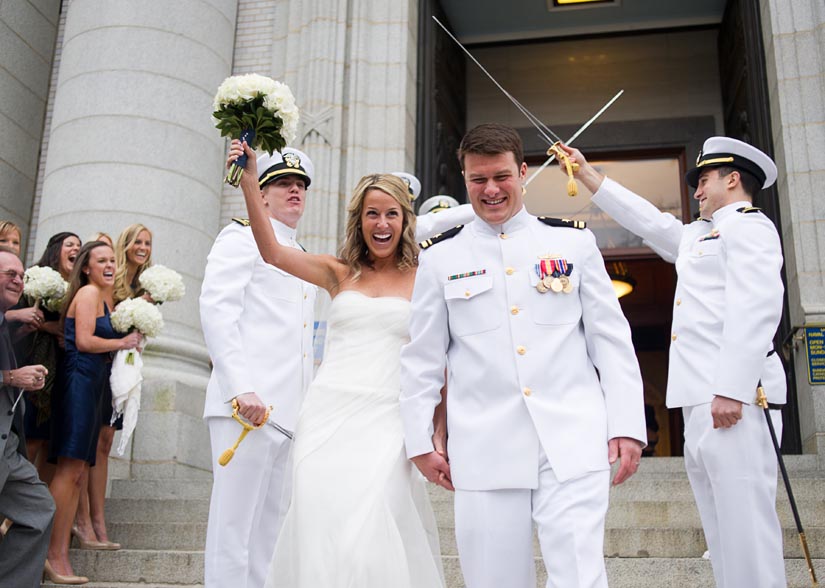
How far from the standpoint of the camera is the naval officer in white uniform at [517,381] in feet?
10.6

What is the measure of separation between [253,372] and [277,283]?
1.62 ft

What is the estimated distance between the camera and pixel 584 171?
479 cm

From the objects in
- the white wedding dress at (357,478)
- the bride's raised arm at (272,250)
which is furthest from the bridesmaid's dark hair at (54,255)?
the white wedding dress at (357,478)

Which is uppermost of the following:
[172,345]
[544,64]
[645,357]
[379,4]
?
[544,64]

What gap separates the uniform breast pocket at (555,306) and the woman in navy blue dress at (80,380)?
3.70 metres

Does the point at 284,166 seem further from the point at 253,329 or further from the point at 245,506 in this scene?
the point at 245,506

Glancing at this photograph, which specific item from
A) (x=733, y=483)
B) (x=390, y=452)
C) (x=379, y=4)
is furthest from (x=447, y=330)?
(x=379, y=4)

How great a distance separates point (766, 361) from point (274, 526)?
2.50 meters

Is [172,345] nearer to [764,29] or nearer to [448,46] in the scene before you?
[448,46]

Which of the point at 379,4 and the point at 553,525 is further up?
the point at 379,4

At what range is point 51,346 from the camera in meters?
6.42

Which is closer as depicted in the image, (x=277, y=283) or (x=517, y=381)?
(x=517, y=381)

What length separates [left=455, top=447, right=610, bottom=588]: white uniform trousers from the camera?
3.11 m

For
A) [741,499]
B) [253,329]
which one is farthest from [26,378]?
[741,499]
